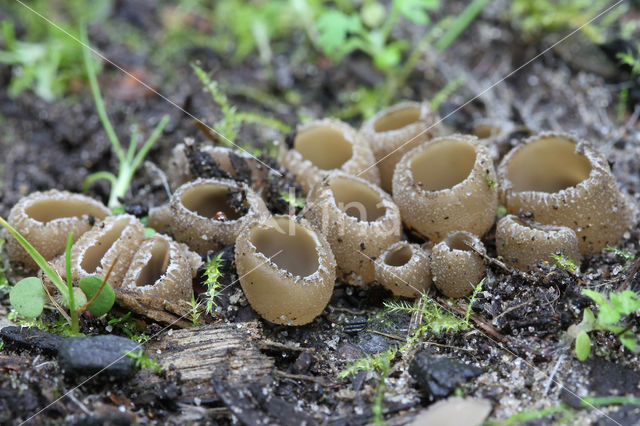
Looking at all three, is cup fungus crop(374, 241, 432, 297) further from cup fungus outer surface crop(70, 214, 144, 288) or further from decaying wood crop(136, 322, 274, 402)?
cup fungus outer surface crop(70, 214, 144, 288)

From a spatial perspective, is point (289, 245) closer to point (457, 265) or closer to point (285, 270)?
point (285, 270)

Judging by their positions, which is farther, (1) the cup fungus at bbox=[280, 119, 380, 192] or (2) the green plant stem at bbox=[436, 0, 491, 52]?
(2) the green plant stem at bbox=[436, 0, 491, 52]

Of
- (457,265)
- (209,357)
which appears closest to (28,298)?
(209,357)

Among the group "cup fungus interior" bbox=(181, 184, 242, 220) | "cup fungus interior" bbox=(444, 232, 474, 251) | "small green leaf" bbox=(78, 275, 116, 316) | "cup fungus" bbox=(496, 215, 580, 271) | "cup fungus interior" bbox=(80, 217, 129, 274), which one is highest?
"cup fungus" bbox=(496, 215, 580, 271)

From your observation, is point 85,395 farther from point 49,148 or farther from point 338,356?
point 49,148

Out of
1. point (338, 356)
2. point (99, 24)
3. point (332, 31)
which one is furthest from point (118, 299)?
point (99, 24)

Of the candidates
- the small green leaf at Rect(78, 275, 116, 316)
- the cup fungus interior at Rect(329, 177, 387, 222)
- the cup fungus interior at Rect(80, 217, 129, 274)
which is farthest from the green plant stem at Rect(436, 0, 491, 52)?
the small green leaf at Rect(78, 275, 116, 316)

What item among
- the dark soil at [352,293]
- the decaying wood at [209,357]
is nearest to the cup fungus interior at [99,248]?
the dark soil at [352,293]
